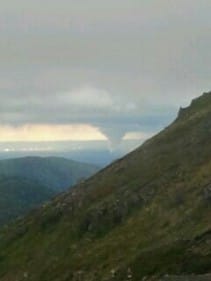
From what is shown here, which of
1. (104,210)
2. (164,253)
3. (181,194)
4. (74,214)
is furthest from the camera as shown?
(74,214)

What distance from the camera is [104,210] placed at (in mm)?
180500

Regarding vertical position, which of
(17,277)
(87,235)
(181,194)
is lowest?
(17,277)

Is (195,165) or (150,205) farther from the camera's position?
(195,165)

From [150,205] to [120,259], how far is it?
28151 mm

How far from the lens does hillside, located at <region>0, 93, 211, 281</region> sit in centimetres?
11256

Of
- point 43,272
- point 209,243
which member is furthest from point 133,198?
point 209,243

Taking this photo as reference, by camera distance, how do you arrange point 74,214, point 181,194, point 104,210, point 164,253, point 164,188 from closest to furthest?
point 164,253
point 181,194
point 164,188
point 104,210
point 74,214

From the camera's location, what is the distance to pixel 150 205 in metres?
165

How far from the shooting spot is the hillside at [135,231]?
369 ft

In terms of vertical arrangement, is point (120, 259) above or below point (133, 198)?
below

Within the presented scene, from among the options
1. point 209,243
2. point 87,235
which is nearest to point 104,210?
point 87,235

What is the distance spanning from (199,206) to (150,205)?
23.6 metres

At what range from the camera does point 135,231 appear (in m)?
156

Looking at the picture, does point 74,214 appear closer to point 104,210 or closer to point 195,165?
point 104,210
